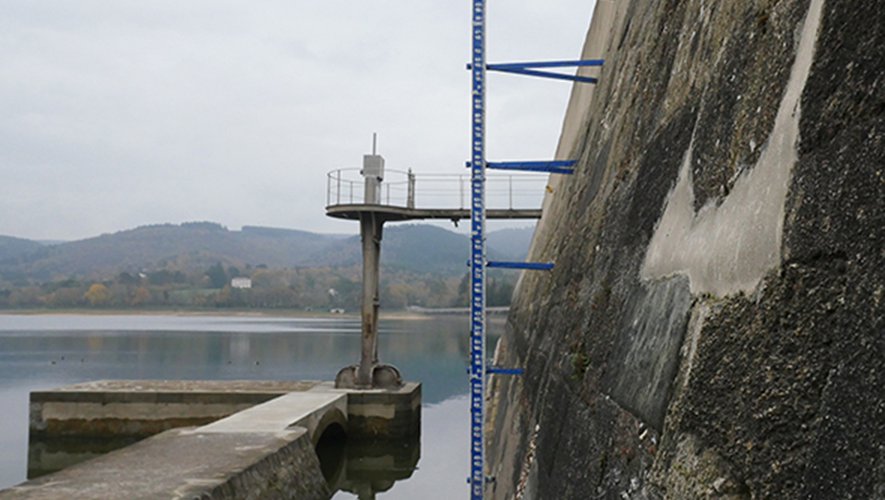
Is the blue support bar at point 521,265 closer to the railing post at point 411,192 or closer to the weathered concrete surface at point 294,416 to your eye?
the weathered concrete surface at point 294,416

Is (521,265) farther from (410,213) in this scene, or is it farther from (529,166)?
(410,213)

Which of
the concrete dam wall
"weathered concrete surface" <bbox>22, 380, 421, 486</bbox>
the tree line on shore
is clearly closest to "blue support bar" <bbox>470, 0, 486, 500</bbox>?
the concrete dam wall

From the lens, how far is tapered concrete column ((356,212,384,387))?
21.5 metres

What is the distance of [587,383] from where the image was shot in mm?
4176

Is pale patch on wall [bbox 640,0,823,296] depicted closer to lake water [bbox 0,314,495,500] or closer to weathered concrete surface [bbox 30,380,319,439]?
lake water [bbox 0,314,495,500]

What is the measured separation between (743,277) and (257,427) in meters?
12.2

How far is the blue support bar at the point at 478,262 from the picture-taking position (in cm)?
829

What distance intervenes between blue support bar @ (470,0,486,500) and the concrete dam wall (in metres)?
3.46

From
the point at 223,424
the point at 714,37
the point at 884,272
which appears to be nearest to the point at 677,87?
the point at 714,37

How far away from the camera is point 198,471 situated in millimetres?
9359

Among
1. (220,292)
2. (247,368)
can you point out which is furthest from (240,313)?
(247,368)

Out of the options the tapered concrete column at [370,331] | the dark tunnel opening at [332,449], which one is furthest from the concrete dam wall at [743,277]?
the tapered concrete column at [370,331]

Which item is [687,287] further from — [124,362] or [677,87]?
[124,362]

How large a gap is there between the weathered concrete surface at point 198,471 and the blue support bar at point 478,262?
9.67 ft
